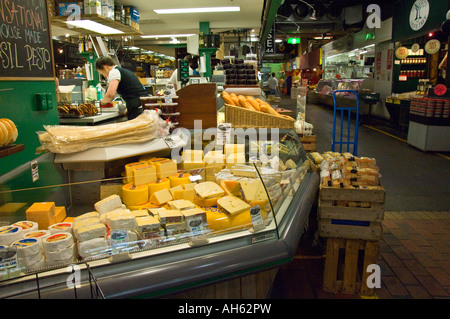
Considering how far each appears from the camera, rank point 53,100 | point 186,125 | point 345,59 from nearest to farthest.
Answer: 1. point 186,125
2. point 53,100
3. point 345,59

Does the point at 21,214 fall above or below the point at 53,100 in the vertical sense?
below

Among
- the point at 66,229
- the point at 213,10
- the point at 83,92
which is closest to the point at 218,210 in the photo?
the point at 66,229

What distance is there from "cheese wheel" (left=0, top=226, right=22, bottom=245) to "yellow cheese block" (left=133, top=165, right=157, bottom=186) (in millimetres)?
746

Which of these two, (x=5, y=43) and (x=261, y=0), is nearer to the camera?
(x=5, y=43)

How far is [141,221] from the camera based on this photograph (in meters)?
1.99

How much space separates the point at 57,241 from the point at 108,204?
48 cm

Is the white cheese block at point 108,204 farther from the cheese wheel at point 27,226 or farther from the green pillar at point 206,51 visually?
the green pillar at point 206,51

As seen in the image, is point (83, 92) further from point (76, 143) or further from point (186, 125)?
point (76, 143)

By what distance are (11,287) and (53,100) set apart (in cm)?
266

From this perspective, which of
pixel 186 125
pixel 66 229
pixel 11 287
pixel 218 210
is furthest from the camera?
pixel 186 125

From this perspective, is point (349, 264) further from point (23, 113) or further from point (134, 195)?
point (23, 113)

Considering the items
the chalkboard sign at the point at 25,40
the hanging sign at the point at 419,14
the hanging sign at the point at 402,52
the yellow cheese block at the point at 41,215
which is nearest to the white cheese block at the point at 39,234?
the yellow cheese block at the point at 41,215

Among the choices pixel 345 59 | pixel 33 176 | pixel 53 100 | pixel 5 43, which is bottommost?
pixel 33 176
